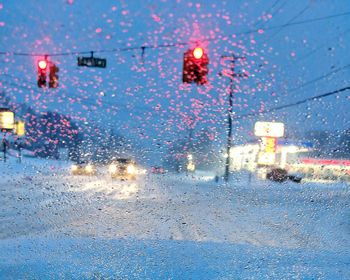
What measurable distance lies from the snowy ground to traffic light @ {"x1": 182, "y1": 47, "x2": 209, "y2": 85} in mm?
3707

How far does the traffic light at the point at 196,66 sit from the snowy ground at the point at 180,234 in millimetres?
3707

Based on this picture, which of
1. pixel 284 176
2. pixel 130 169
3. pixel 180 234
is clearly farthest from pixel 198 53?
pixel 130 169

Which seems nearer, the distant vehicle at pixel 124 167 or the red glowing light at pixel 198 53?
the red glowing light at pixel 198 53

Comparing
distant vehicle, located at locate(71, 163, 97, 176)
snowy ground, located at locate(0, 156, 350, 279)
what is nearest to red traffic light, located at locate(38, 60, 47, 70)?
snowy ground, located at locate(0, 156, 350, 279)

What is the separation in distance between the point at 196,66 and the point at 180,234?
4.70 m

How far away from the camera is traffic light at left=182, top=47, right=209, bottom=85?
11.8 meters

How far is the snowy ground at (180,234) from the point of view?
15.1 feet

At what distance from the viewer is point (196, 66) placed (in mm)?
11852

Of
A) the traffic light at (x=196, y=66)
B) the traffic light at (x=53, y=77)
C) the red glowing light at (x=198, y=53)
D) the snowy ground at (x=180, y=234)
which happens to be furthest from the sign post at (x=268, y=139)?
the traffic light at (x=53, y=77)

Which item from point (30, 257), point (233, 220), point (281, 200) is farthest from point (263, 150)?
point (30, 257)

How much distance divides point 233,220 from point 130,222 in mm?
3354

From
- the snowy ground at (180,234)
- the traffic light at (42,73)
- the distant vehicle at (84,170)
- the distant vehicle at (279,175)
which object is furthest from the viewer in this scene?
the distant vehicle at (84,170)

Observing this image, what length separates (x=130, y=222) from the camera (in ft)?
33.6

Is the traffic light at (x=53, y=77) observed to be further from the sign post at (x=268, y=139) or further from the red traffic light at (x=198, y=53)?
the sign post at (x=268, y=139)
